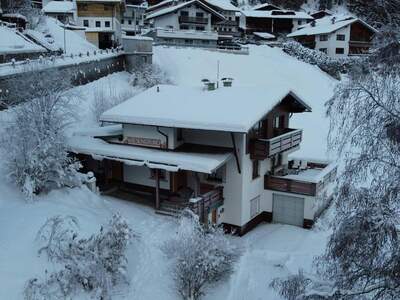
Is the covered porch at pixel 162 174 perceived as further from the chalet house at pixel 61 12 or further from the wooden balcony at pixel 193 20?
the chalet house at pixel 61 12

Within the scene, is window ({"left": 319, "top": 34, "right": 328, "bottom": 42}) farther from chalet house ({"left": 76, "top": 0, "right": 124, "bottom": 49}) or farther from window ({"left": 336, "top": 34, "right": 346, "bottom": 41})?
chalet house ({"left": 76, "top": 0, "right": 124, "bottom": 49})

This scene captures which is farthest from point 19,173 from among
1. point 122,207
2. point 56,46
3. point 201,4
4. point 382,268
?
point 201,4

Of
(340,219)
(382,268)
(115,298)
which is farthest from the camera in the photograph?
(115,298)

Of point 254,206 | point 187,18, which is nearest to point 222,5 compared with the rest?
point 187,18

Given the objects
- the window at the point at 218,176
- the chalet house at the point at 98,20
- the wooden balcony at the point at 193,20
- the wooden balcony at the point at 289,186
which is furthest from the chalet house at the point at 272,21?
the window at the point at 218,176

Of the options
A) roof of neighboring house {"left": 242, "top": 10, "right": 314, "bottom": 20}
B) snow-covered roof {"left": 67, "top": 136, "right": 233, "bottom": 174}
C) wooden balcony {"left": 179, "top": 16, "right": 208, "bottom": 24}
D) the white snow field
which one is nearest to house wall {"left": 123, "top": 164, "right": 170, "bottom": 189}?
snow-covered roof {"left": 67, "top": 136, "right": 233, "bottom": 174}

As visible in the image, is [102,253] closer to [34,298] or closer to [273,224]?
[34,298]
